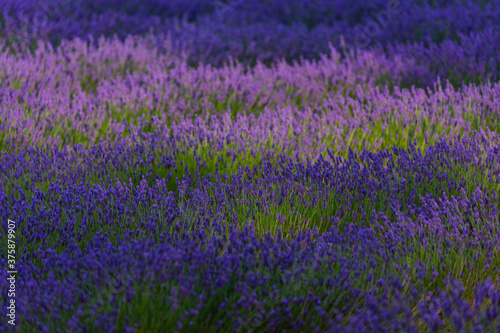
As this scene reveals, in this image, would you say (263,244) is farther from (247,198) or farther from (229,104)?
(229,104)

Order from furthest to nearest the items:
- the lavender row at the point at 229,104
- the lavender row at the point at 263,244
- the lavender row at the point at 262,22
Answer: the lavender row at the point at 262,22, the lavender row at the point at 229,104, the lavender row at the point at 263,244

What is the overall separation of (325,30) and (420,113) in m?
3.61

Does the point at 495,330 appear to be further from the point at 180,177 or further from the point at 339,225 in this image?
the point at 180,177

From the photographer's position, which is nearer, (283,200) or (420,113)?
(283,200)

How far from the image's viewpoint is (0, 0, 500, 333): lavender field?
2.06 meters

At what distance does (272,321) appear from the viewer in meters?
2.03

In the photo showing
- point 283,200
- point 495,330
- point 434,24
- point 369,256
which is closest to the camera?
point 495,330

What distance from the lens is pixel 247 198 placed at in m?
3.11

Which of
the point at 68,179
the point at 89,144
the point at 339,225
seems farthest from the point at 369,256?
the point at 89,144

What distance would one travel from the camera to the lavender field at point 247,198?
2.06 m

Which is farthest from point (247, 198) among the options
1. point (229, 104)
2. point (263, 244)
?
point (229, 104)

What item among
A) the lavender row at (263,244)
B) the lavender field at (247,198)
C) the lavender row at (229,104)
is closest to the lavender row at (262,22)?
the lavender field at (247,198)

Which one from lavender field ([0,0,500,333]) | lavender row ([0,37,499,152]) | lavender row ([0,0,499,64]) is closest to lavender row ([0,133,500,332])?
lavender field ([0,0,500,333])

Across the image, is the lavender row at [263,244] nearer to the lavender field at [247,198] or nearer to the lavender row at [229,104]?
the lavender field at [247,198]
